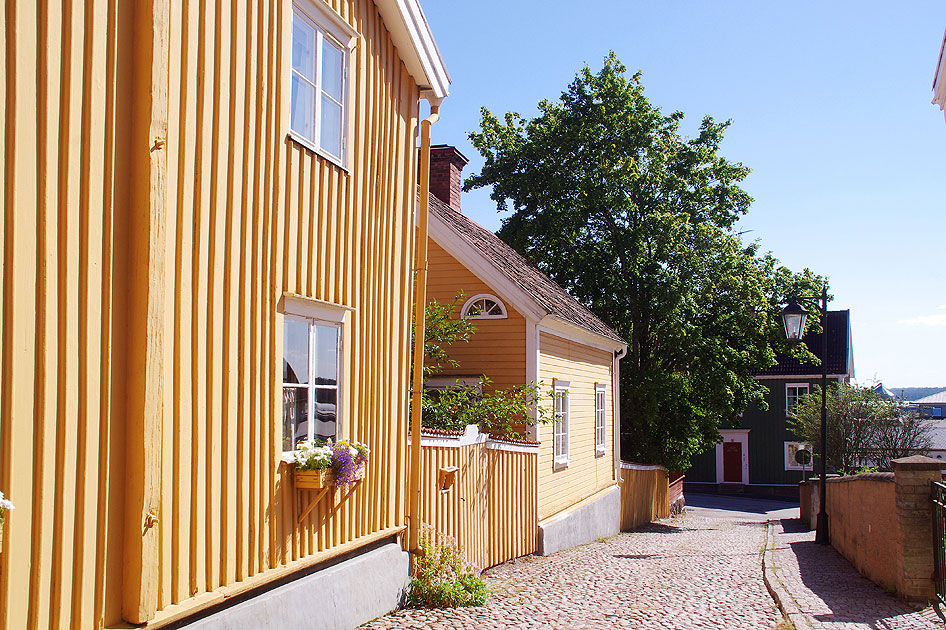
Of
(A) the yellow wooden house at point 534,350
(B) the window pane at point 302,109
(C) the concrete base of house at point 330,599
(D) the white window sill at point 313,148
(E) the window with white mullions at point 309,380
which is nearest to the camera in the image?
(C) the concrete base of house at point 330,599

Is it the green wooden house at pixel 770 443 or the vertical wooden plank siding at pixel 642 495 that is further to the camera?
the green wooden house at pixel 770 443

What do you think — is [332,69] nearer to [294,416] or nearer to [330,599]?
[294,416]

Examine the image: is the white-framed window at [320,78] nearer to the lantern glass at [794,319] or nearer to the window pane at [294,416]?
the window pane at [294,416]

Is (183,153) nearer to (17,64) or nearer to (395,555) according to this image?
(17,64)

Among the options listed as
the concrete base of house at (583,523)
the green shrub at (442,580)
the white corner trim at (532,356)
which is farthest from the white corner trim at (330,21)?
the concrete base of house at (583,523)

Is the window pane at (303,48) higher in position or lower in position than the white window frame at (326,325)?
higher

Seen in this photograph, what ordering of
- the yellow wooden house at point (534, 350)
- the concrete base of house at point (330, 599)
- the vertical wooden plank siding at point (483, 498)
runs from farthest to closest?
the yellow wooden house at point (534, 350) → the vertical wooden plank siding at point (483, 498) → the concrete base of house at point (330, 599)

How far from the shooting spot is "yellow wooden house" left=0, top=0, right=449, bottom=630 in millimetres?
4211

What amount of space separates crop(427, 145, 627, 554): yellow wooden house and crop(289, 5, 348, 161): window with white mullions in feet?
21.4

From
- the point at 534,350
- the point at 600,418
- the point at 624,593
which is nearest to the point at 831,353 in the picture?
the point at 600,418

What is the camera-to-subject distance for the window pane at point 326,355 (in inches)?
277

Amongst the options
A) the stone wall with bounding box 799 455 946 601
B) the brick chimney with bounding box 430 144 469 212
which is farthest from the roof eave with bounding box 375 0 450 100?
the brick chimney with bounding box 430 144 469 212

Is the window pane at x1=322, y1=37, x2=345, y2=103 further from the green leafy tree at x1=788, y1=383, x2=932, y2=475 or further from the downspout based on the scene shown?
the green leafy tree at x1=788, y1=383, x2=932, y2=475

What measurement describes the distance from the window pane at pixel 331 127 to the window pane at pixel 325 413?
2076 mm
